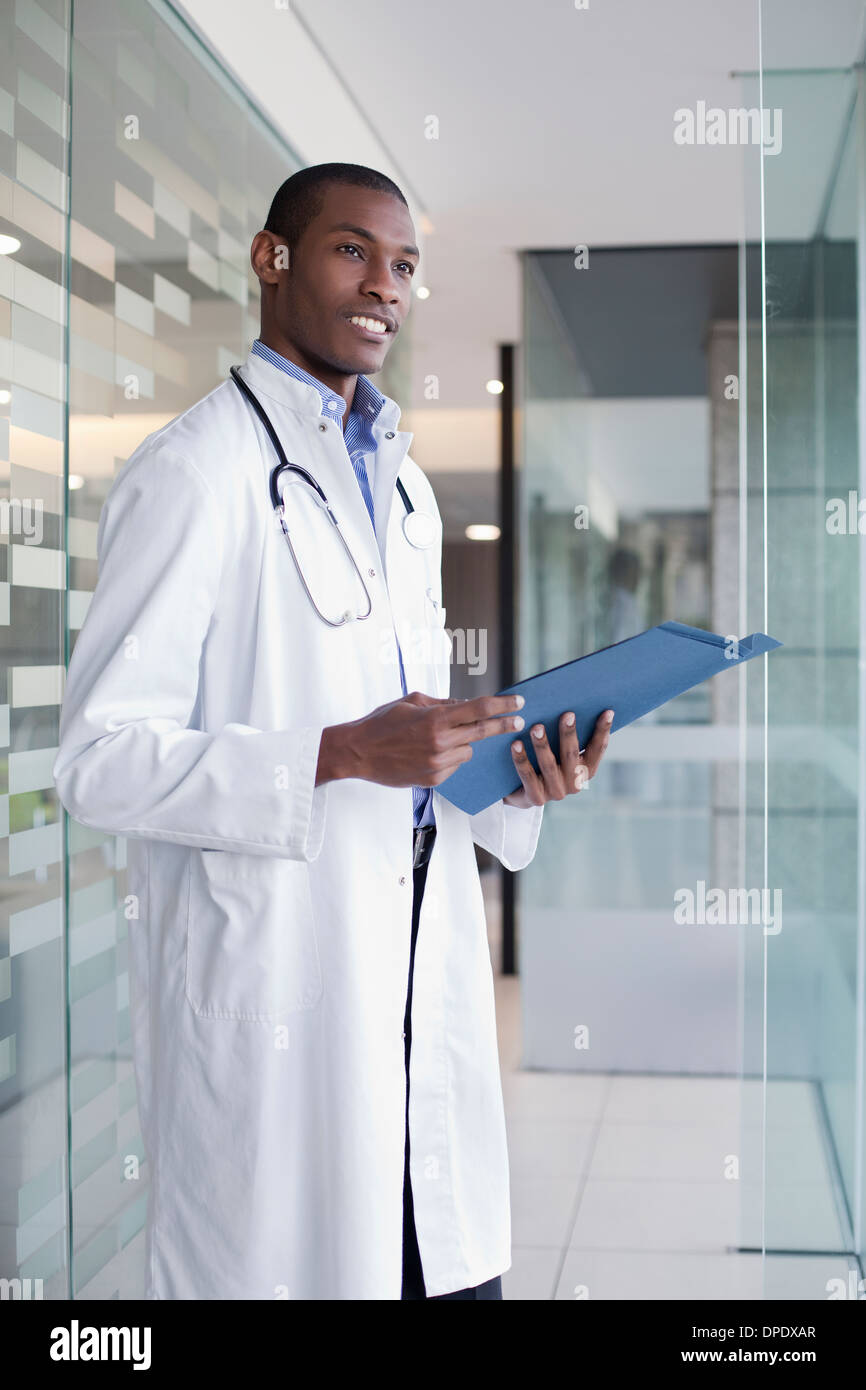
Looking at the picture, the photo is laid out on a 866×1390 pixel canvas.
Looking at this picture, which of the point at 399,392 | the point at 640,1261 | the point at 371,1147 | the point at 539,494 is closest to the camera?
the point at 371,1147

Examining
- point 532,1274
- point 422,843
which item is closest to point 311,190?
point 422,843

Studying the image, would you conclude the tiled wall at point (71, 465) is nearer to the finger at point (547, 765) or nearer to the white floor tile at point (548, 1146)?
the finger at point (547, 765)

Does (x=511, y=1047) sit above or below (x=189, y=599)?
below

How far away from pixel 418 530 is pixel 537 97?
82.7 inches

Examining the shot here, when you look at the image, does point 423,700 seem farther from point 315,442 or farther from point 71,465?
point 71,465

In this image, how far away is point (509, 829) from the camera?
1.52 m

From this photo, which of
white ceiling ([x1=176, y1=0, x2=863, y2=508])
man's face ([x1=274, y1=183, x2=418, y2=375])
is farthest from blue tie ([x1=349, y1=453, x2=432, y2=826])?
white ceiling ([x1=176, y1=0, x2=863, y2=508])

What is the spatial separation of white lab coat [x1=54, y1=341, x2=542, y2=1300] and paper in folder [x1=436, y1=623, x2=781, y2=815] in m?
0.10

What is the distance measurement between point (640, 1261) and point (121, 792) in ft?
7.00

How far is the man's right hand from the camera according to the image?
1.12 meters

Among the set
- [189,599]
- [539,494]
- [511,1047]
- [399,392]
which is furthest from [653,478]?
[189,599]

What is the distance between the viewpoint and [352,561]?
136 cm
